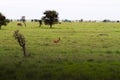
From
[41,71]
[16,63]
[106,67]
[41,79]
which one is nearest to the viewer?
[41,79]

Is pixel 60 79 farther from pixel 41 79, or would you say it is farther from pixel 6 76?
pixel 6 76

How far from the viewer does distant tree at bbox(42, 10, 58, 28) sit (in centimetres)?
7731

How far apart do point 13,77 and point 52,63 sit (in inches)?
174

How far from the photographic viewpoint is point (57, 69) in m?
18.4

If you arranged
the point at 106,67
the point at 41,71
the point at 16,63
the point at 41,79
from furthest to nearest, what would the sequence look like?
the point at 16,63 < the point at 106,67 < the point at 41,71 < the point at 41,79

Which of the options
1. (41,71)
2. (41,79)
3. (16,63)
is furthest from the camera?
(16,63)

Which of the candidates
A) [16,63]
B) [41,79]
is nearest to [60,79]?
[41,79]

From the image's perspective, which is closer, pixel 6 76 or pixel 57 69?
pixel 6 76

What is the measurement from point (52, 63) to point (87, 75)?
13.7 feet

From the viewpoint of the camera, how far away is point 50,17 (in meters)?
78.0

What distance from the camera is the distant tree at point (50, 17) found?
7731cm

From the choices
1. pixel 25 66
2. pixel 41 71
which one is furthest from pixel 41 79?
pixel 25 66

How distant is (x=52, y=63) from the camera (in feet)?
67.6

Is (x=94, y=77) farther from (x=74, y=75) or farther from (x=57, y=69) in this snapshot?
(x=57, y=69)
